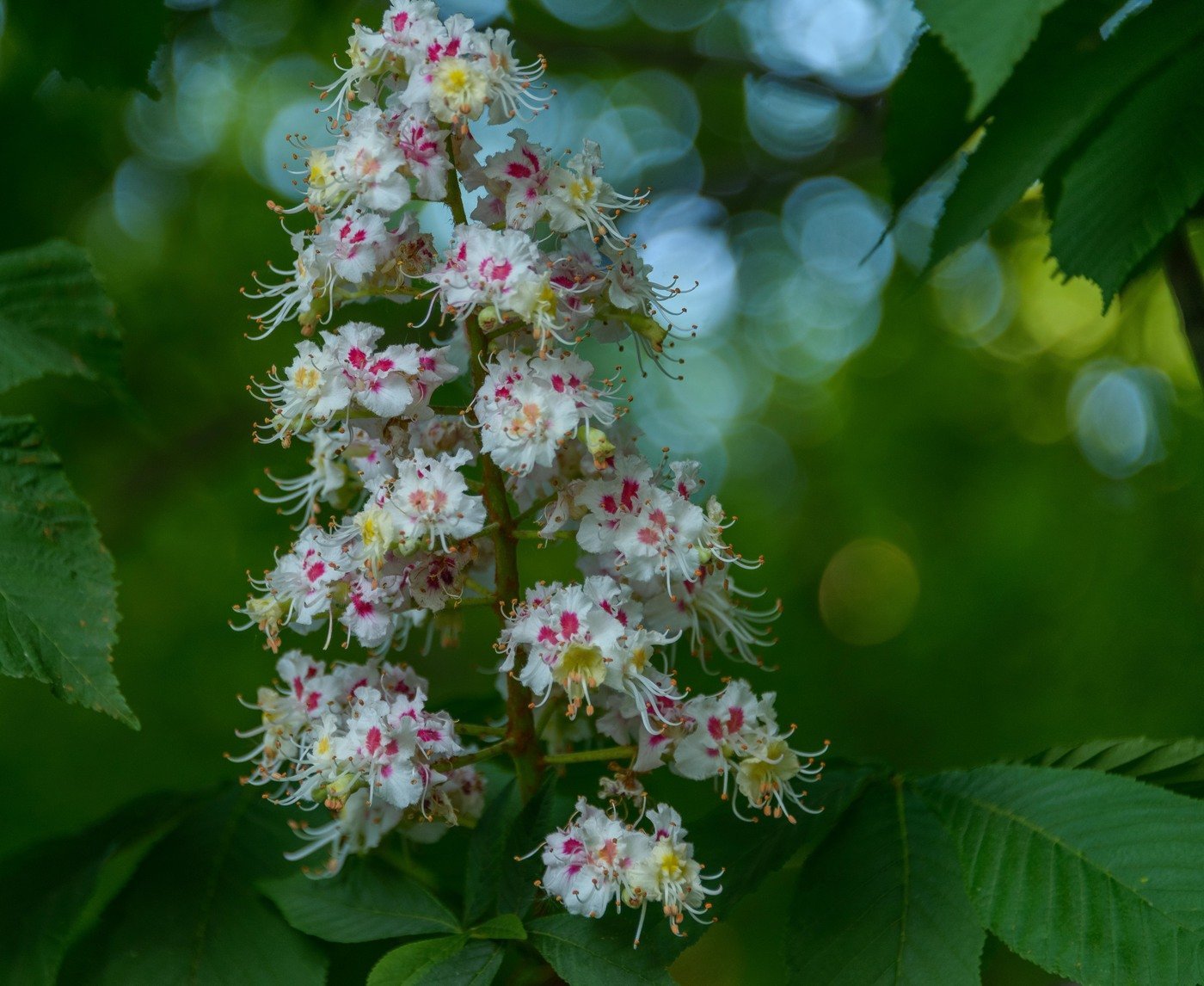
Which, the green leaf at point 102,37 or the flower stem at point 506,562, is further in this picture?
the green leaf at point 102,37

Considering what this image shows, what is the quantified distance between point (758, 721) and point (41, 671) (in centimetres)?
92

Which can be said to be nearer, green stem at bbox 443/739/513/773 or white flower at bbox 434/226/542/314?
white flower at bbox 434/226/542/314

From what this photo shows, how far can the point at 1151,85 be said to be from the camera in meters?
1.44

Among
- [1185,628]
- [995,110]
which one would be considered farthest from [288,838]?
[1185,628]

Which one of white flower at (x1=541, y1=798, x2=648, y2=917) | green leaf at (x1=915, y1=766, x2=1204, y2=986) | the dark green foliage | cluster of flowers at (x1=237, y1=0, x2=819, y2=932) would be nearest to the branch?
the dark green foliage

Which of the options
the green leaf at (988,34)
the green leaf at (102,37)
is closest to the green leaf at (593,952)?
the green leaf at (988,34)

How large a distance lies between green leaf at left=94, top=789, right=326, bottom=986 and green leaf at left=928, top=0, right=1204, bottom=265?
139 cm

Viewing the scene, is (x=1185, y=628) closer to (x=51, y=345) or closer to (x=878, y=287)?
(x=878, y=287)

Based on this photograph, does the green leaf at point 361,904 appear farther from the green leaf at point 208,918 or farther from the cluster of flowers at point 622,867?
the cluster of flowers at point 622,867

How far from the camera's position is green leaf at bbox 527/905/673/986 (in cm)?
133

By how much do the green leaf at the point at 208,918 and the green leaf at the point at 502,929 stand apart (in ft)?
1.22

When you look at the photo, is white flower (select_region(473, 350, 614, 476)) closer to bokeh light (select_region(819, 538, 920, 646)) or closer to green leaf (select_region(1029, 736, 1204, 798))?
green leaf (select_region(1029, 736, 1204, 798))

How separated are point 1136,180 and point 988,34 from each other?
626 mm

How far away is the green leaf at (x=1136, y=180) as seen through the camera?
1.43m
